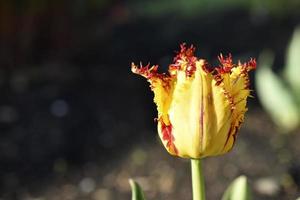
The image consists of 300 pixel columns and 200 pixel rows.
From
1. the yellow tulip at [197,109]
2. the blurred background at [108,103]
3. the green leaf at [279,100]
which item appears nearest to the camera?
the yellow tulip at [197,109]

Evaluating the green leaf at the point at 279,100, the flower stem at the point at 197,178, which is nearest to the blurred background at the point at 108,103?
the green leaf at the point at 279,100

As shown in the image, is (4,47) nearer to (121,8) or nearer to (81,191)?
(121,8)

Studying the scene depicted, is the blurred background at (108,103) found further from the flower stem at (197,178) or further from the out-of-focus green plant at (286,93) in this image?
the flower stem at (197,178)

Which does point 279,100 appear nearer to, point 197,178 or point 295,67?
point 295,67

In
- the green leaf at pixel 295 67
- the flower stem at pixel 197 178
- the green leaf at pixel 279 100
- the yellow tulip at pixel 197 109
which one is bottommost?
the flower stem at pixel 197 178

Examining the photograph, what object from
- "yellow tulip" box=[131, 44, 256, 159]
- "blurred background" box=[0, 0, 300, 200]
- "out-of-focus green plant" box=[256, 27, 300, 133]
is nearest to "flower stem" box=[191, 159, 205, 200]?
"yellow tulip" box=[131, 44, 256, 159]

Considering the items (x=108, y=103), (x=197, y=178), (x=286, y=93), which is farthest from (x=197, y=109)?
(x=108, y=103)

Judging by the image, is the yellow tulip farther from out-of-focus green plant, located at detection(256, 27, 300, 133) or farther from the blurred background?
out-of-focus green plant, located at detection(256, 27, 300, 133)
